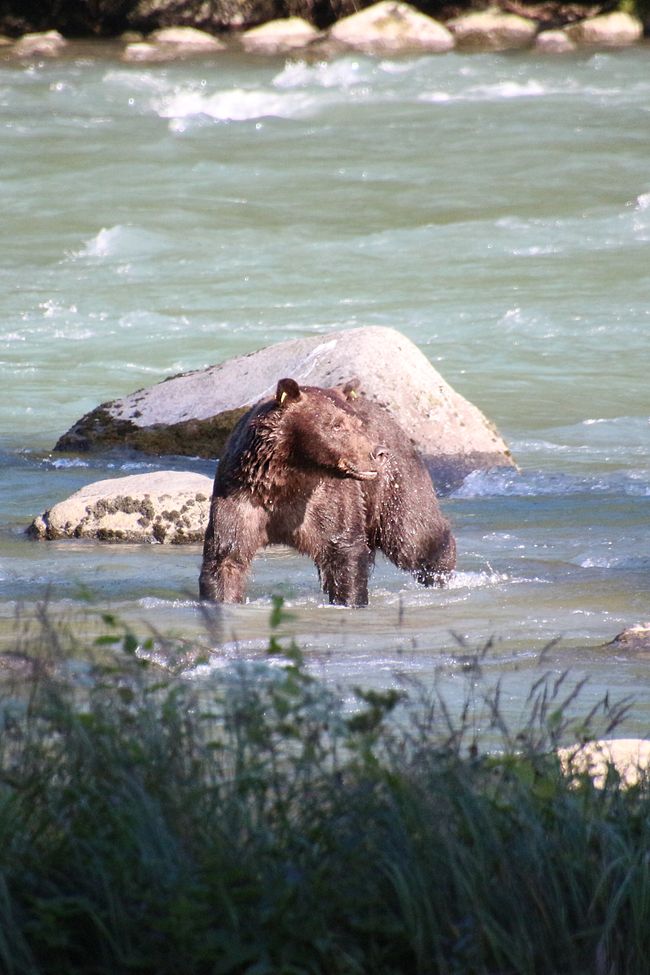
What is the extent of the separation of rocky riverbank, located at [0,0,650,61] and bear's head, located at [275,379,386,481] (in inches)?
1182

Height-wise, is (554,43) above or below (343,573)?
above

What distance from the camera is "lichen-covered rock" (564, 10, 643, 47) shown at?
3688cm

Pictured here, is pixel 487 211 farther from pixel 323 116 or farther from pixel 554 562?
pixel 554 562

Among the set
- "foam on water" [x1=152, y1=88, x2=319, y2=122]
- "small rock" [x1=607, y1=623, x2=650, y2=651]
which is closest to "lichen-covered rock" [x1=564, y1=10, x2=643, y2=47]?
"foam on water" [x1=152, y1=88, x2=319, y2=122]

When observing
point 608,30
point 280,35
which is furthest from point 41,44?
point 608,30

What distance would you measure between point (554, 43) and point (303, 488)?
30920 millimetres

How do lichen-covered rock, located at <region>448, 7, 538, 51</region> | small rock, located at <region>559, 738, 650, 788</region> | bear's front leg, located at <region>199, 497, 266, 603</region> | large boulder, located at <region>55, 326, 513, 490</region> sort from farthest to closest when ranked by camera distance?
lichen-covered rock, located at <region>448, 7, 538, 51</region>
large boulder, located at <region>55, 326, 513, 490</region>
bear's front leg, located at <region>199, 497, 266, 603</region>
small rock, located at <region>559, 738, 650, 788</region>

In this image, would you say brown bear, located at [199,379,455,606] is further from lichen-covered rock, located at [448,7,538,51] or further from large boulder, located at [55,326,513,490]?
lichen-covered rock, located at [448,7,538,51]

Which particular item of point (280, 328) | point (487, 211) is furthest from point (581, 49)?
point (280, 328)

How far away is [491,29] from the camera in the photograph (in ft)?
126

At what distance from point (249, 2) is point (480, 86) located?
10657mm

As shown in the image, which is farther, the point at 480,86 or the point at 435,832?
the point at 480,86

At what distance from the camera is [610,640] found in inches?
260

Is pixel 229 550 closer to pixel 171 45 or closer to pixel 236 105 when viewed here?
pixel 236 105
